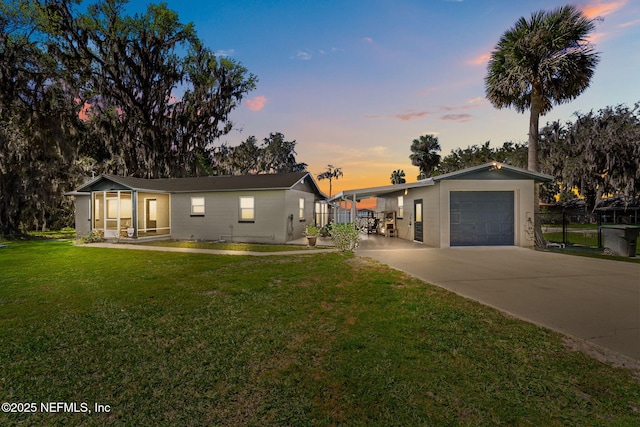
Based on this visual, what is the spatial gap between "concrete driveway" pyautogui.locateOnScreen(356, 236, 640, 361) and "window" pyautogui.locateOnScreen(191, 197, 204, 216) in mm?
9508

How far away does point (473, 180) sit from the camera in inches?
482

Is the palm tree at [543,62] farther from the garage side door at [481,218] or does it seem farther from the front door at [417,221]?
the front door at [417,221]

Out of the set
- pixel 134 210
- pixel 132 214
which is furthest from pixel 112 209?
pixel 134 210

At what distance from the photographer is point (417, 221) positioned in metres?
14.3

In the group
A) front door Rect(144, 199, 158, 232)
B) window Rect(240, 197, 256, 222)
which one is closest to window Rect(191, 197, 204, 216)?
window Rect(240, 197, 256, 222)

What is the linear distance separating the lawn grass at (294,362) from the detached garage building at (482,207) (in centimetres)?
721

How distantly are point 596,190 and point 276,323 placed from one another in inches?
1465

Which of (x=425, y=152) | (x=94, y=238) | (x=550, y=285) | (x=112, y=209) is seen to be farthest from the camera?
(x=425, y=152)

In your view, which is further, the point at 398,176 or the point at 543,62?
the point at 398,176

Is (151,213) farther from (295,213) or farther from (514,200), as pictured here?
(514,200)

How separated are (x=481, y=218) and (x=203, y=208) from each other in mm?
13743

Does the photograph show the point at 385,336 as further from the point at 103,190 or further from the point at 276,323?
the point at 103,190

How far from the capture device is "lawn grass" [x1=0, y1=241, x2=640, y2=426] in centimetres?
237

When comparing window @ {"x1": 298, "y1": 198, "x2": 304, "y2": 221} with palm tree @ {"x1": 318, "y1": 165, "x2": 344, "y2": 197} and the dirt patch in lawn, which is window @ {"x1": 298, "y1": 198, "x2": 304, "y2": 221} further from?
palm tree @ {"x1": 318, "y1": 165, "x2": 344, "y2": 197}
